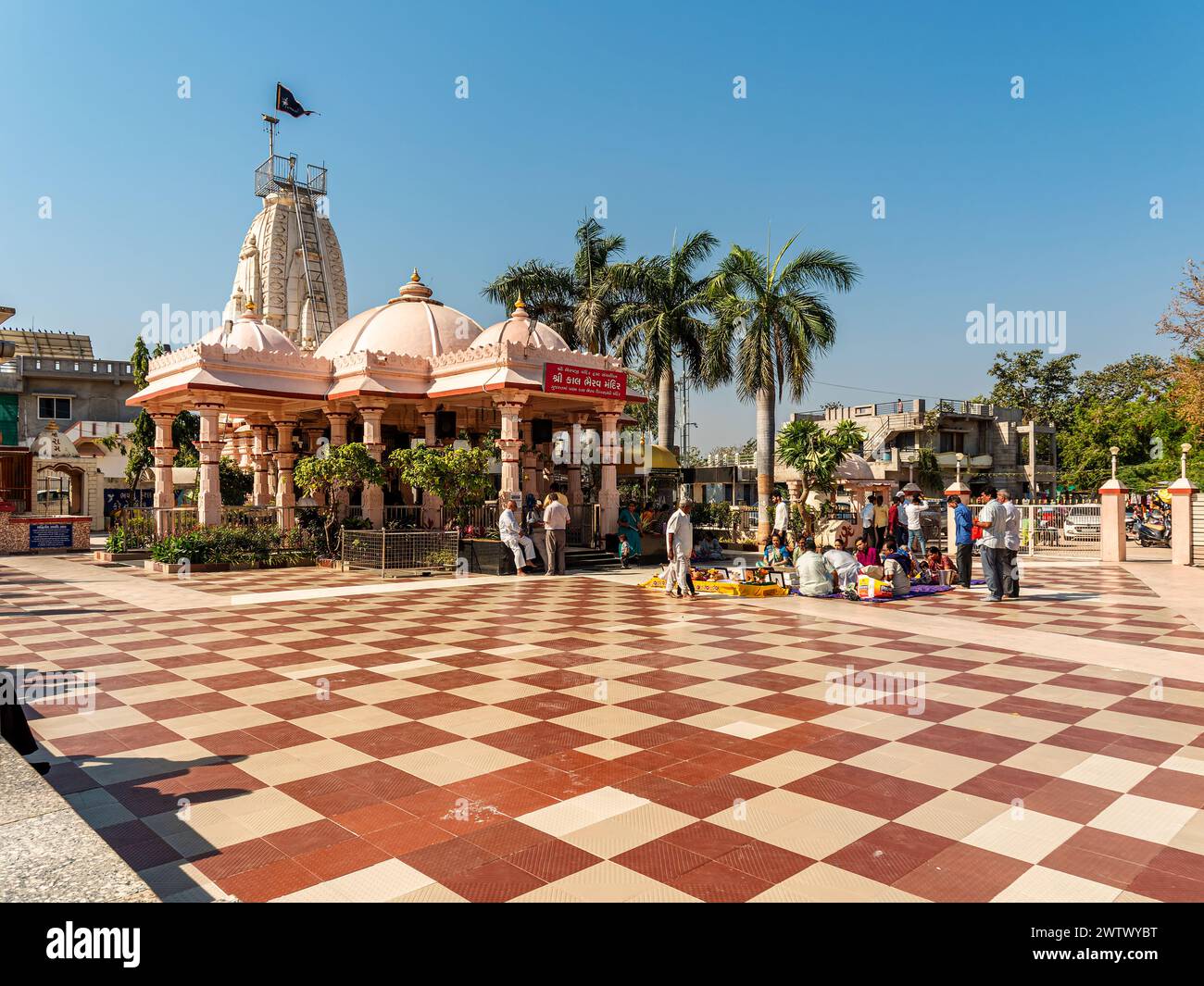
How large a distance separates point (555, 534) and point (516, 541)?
82 cm

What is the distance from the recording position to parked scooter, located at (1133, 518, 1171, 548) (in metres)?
24.1

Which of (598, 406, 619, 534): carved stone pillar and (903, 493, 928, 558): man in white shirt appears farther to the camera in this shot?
(598, 406, 619, 534): carved stone pillar

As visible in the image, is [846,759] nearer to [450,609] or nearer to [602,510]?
[450,609]

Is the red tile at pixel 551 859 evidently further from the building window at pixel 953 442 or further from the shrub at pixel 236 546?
the building window at pixel 953 442

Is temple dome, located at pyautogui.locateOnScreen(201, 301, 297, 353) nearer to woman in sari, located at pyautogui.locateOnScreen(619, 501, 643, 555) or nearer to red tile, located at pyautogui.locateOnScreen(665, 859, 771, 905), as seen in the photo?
woman in sari, located at pyautogui.locateOnScreen(619, 501, 643, 555)

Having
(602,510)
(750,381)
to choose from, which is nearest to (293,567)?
(602,510)

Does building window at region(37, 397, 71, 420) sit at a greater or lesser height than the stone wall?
greater

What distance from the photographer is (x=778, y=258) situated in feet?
76.8

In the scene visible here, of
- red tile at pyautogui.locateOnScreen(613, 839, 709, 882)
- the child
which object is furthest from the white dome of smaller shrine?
red tile at pyautogui.locateOnScreen(613, 839, 709, 882)

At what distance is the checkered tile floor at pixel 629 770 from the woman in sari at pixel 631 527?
34.2 ft

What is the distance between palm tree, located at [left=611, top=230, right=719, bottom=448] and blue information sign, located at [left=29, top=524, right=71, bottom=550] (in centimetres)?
1801

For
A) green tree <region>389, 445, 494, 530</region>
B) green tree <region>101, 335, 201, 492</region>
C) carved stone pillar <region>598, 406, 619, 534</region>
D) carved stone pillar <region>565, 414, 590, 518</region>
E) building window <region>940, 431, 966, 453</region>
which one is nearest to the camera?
green tree <region>389, 445, 494, 530</region>

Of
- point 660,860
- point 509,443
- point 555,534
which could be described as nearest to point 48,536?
point 509,443

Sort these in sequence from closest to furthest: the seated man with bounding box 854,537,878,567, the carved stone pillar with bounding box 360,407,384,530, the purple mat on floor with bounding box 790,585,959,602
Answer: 1. the purple mat on floor with bounding box 790,585,959,602
2. the seated man with bounding box 854,537,878,567
3. the carved stone pillar with bounding box 360,407,384,530
